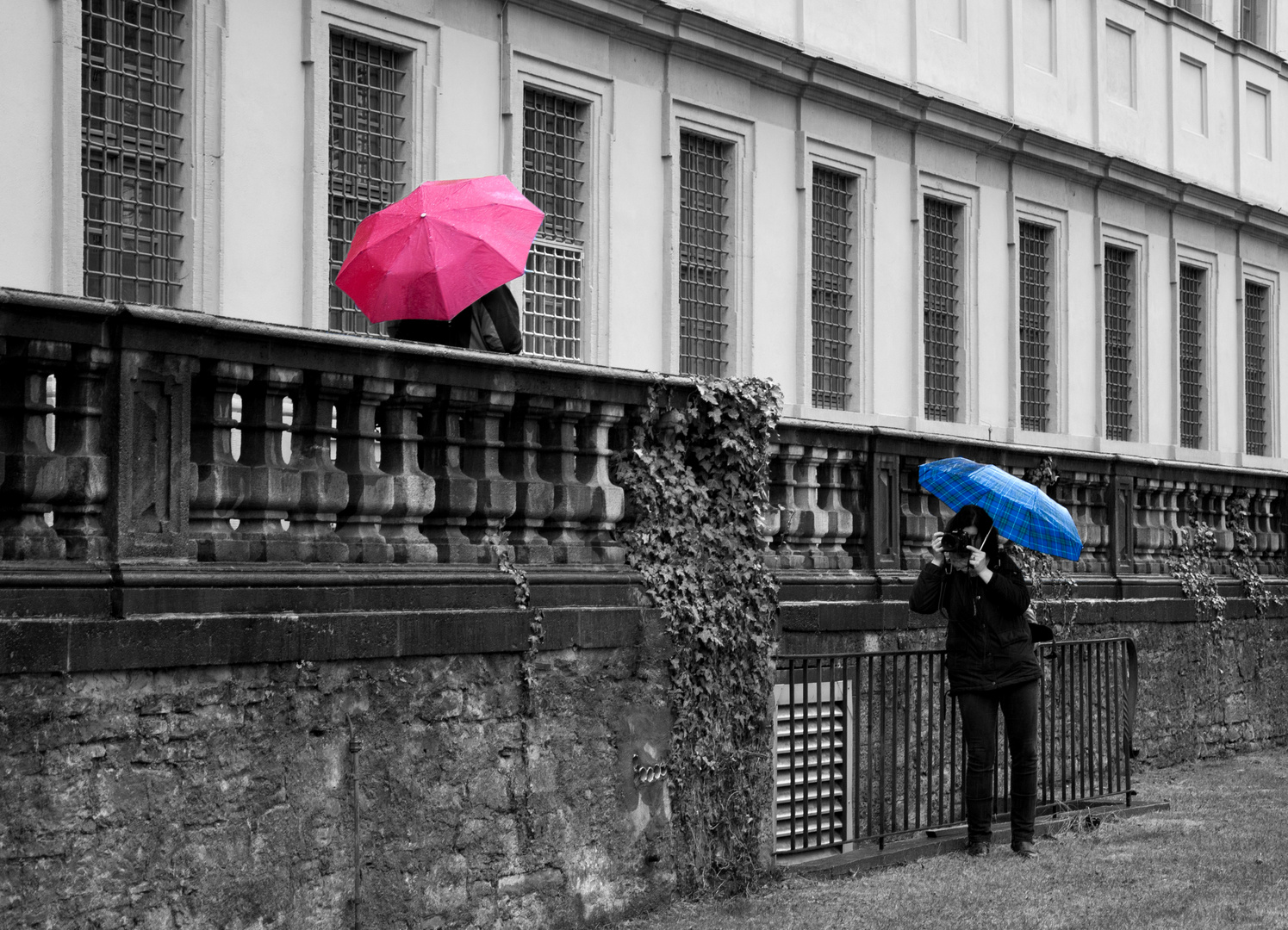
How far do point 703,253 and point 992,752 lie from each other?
10439mm

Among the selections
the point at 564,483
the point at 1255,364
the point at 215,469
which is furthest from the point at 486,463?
the point at 1255,364

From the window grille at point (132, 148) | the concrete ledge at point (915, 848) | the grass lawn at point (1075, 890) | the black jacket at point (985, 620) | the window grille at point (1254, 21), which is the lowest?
the grass lawn at point (1075, 890)

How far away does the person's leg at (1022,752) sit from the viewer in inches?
391

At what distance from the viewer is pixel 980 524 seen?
10.0 metres

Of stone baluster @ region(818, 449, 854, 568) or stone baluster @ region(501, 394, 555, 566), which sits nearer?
stone baluster @ region(501, 394, 555, 566)

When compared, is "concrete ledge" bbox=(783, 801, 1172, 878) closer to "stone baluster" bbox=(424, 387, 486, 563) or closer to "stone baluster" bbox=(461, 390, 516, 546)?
"stone baluster" bbox=(461, 390, 516, 546)

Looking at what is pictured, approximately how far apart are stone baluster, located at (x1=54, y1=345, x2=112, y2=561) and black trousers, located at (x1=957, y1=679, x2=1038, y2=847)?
5.30m

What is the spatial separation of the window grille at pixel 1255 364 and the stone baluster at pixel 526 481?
79.6 feet

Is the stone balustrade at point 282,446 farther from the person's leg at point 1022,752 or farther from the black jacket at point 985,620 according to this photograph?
the person's leg at point 1022,752

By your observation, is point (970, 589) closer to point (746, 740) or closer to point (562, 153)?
point (746, 740)

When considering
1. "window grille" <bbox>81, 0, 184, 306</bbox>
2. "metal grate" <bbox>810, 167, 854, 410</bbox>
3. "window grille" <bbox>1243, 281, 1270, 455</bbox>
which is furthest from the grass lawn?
"window grille" <bbox>1243, 281, 1270, 455</bbox>

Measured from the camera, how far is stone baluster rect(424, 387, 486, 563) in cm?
760

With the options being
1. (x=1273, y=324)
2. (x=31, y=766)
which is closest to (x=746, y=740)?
(x=31, y=766)

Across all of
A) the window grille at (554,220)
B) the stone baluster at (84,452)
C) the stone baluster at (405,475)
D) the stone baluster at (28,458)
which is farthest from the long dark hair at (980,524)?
the window grille at (554,220)
